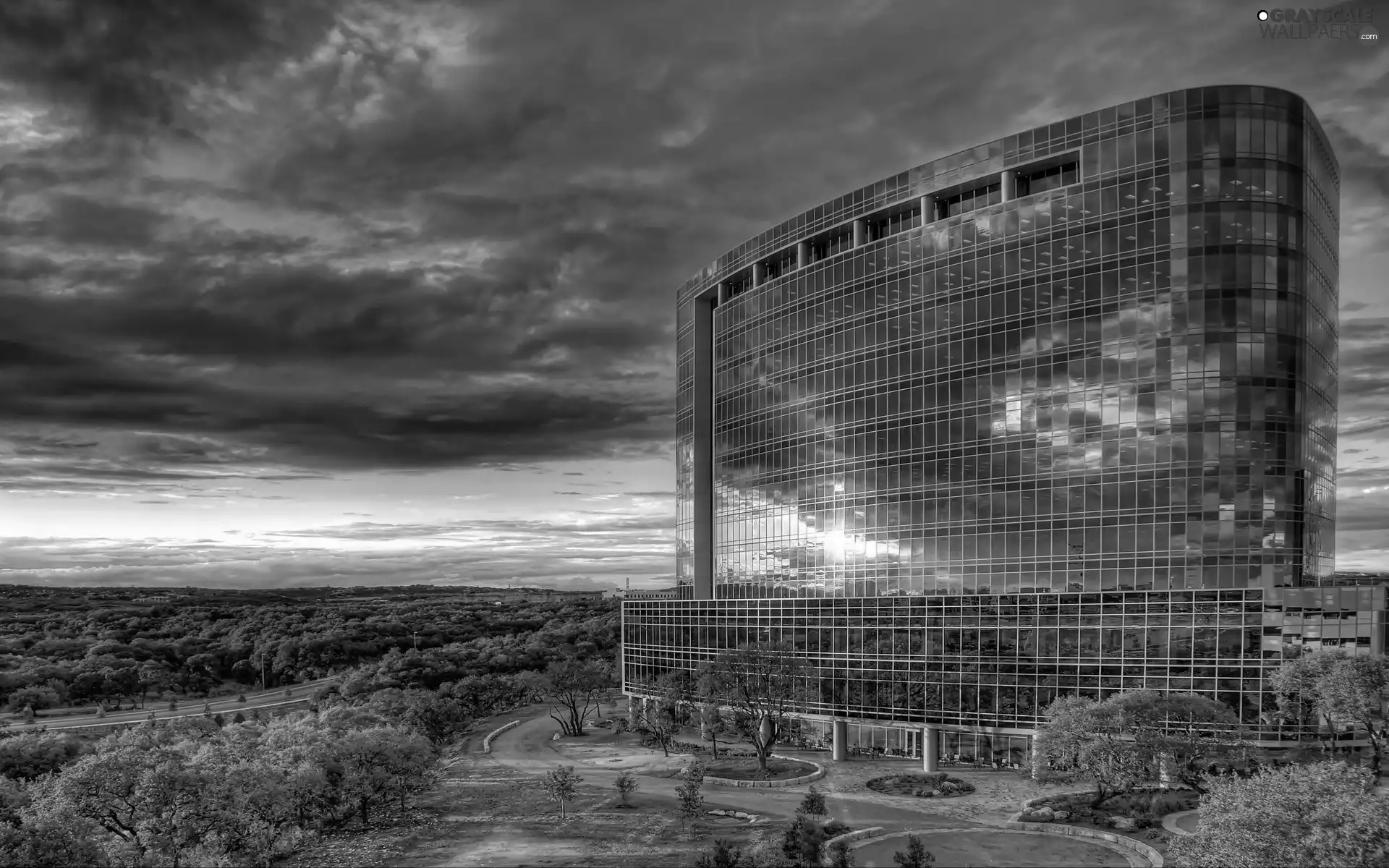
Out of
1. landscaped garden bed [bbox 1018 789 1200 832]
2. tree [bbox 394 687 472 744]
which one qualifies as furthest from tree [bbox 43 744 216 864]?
landscaped garden bed [bbox 1018 789 1200 832]

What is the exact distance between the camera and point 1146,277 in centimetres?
8819

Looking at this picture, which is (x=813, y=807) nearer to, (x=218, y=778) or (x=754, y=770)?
(x=754, y=770)

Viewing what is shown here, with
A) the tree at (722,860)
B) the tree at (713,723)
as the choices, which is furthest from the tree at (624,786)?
the tree at (713,723)

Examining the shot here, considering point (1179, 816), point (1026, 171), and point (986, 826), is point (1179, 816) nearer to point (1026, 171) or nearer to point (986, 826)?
point (986, 826)

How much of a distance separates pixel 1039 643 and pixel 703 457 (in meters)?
65.0

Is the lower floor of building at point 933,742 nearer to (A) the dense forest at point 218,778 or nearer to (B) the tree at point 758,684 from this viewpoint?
(B) the tree at point 758,684

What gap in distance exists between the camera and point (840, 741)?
3922 inches

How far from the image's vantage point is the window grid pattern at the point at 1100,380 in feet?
275

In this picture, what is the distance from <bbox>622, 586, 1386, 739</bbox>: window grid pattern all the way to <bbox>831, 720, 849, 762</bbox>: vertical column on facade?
1.14m

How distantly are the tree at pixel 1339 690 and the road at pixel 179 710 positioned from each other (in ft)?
414

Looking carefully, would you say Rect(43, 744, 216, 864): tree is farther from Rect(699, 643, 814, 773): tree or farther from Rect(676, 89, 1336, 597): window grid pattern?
Rect(676, 89, 1336, 597): window grid pattern

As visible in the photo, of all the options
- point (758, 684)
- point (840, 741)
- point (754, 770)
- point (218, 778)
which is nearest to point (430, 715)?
point (754, 770)

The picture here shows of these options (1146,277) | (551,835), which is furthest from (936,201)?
(551,835)

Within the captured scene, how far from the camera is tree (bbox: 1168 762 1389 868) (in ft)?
115
